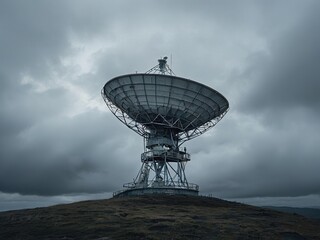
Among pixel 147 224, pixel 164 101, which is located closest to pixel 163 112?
pixel 164 101

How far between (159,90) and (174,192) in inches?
919

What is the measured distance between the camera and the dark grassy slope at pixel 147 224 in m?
45.8

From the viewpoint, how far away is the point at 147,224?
5138cm

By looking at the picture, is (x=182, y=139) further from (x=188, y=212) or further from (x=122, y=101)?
(x=188, y=212)

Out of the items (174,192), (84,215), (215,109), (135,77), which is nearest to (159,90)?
(135,77)

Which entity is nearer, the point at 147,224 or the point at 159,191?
the point at 147,224

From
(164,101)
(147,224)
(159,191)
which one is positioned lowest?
(147,224)

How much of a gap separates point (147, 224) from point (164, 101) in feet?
110

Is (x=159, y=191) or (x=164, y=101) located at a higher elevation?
(x=164, y=101)

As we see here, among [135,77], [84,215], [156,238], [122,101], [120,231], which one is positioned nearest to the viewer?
[156,238]

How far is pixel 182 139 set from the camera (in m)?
89.9

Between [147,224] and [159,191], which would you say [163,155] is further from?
[147,224]

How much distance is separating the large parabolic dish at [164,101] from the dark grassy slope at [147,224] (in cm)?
2013

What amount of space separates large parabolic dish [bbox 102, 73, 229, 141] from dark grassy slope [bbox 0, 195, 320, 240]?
2013 centimetres
